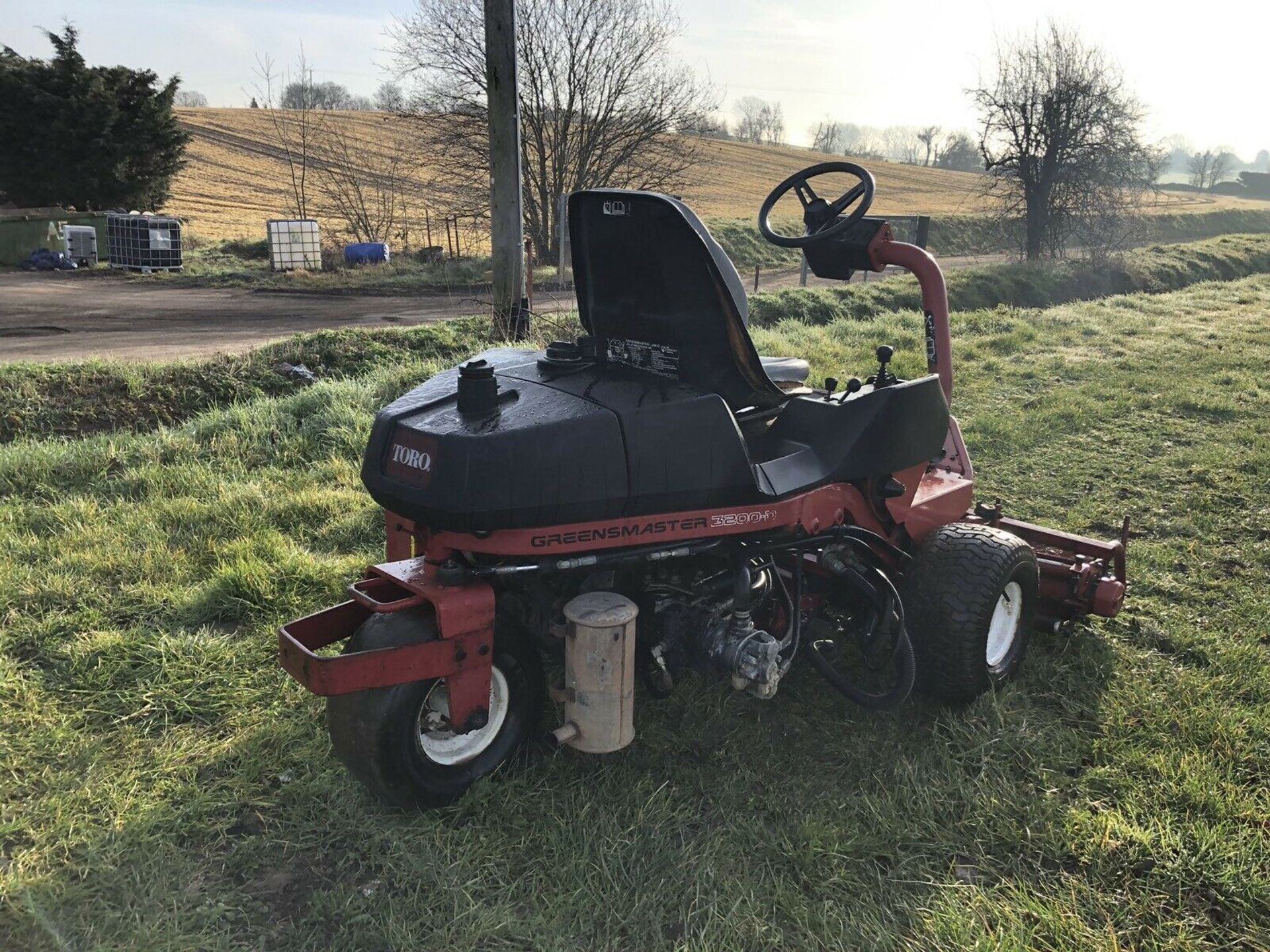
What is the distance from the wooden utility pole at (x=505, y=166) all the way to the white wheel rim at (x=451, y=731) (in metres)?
5.96

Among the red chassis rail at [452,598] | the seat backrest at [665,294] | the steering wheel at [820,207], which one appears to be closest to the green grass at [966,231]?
the steering wheel at [820,207]

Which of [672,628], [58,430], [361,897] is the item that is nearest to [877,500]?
[672,628]

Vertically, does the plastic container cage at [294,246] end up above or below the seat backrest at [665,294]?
above

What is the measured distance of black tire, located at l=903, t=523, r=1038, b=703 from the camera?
3221 millimetres

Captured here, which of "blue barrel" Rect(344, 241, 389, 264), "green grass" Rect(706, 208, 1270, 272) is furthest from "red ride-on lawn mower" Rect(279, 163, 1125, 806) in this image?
"blue barrel" Rect(344, 241, 389, 264)

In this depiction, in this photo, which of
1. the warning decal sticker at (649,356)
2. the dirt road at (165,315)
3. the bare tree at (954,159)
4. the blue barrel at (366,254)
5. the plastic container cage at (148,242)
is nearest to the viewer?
the warning decal sticker at (649,356)

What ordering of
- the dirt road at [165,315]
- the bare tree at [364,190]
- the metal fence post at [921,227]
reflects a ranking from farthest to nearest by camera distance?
the bare tree at [364,190] → the metal fence post at [921,227] → the dirt road at [165,315]

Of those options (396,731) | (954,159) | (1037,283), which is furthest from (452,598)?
(954,159)

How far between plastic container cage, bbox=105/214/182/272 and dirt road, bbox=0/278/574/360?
29.2 inches

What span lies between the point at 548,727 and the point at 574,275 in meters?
1.61

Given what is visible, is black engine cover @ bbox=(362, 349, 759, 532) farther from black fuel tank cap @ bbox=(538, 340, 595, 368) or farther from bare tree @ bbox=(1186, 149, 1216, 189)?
bare tree @ bbox=(1186, 149, 1216, 189)

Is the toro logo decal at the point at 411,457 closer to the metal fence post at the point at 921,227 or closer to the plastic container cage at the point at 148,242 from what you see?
the metal fence post at the point at 921,227

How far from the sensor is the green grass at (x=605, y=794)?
239 cm

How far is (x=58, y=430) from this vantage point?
Result: 657 cm
